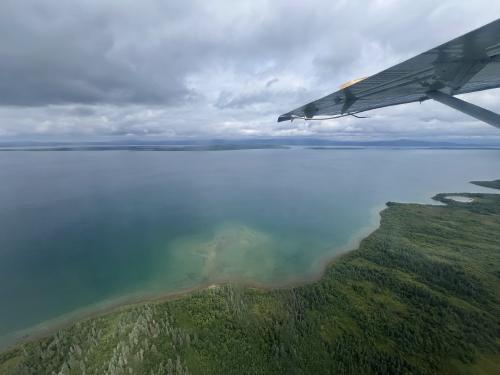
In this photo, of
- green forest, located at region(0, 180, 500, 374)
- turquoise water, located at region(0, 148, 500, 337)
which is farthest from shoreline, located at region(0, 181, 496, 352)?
green forest, located at region(0, 180, 500, 374)

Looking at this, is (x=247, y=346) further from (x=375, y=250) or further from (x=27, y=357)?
(x=375, y=250)

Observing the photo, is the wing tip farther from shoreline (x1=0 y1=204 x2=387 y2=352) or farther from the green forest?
shoreline (x1=0 y1=204 x2=387 y2=352)

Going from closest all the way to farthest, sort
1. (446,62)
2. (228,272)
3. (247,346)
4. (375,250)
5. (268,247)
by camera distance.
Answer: (446,62) < (247,346) < (228,272) < (375,250) < (268,247)

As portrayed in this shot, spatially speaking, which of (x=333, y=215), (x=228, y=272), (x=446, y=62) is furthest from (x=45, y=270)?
(x=333, y=215)

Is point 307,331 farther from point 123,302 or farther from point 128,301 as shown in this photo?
point 123,302

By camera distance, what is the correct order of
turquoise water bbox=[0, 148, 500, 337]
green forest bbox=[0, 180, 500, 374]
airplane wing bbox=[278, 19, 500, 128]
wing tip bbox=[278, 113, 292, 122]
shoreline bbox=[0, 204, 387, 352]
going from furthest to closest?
turquoise water bbox=[0, 148, 500, 337], shoreline bbox=[0, 204, 387, 352], green forest bbox=[0, 180, 500, 374], wing tip bbox=[278, 113, 292, 122], airplane wing bbox=[278, 19, 500, 128]

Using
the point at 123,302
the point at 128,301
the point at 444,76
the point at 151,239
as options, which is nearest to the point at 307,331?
the point at 128,301
